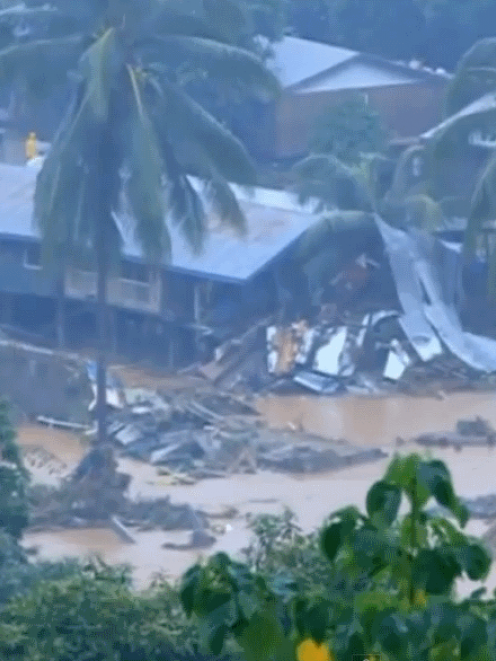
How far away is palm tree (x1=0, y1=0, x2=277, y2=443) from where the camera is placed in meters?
17.3

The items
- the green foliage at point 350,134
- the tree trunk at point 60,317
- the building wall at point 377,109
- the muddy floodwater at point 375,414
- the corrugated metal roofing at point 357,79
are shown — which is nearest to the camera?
the muddy floodwater at point 375,414

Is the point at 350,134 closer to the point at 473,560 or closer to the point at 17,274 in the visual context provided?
the point at 17,274

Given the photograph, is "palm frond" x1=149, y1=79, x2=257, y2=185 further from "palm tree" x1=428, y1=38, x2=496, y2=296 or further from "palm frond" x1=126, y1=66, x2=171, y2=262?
"palm tree" x1=428, y1=38, x2=496, y2=296

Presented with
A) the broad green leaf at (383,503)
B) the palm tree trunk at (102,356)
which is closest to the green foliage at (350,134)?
the palm tree trunk at (102,356)

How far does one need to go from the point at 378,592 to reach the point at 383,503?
150 mm

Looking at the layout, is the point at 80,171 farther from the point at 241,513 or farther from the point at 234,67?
the point at 241,513

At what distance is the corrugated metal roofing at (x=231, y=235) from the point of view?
75.0ft

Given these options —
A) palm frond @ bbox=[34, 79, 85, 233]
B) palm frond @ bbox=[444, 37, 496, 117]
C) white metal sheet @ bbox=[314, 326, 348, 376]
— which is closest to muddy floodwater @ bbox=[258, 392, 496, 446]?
white metal sheet @ bbox=[314, 326, 348, 376]

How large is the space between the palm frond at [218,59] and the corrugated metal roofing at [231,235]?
14.5 ft

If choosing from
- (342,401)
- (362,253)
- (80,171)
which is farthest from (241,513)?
(362,253)

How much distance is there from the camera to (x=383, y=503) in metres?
3.07

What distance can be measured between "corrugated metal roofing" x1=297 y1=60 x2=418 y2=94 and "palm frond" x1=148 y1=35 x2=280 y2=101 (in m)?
13.5

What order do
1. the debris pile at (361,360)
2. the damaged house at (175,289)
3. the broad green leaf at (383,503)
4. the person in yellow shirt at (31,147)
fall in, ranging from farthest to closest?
the person in yellow shirt at (31,147)
the damaged house at (175,289)
the debris pile at (361,360)
the broad green leaf at (383,503)

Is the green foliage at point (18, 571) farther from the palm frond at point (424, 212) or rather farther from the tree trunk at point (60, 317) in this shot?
the palm frond at point (424, 212)
